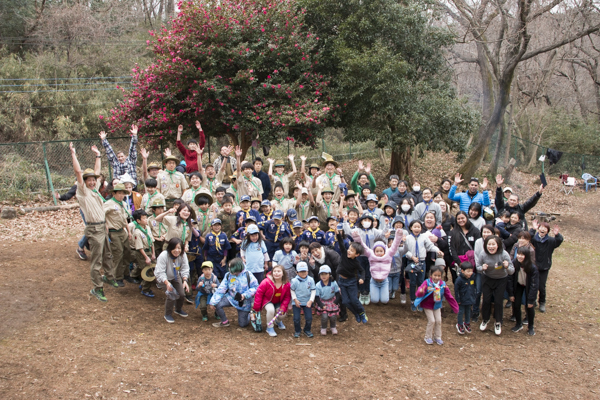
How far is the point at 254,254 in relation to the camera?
6875 millimetres

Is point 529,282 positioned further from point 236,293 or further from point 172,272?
point 172,272

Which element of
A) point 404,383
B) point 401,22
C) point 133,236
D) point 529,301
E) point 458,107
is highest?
point 401,22

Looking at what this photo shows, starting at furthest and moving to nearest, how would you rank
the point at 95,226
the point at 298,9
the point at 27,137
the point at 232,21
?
the point at 27,137, the point at 298,9, the point at 232,21, the point at 95,226

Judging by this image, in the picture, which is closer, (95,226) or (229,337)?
(229,337)

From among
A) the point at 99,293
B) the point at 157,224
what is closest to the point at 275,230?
the point at 157,224

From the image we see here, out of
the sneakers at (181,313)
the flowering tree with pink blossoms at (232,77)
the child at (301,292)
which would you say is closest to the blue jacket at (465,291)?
the child at (301,292)

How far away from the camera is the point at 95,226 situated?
6.52 metres

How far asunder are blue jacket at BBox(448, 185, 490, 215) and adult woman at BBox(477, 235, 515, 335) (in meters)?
2.11

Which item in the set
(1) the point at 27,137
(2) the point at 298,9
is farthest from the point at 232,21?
(1) the point at 27,137

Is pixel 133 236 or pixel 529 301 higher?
pixel 133 236

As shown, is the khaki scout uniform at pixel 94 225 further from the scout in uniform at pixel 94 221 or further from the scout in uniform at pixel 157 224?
the scout in uniform at pixel 157 224

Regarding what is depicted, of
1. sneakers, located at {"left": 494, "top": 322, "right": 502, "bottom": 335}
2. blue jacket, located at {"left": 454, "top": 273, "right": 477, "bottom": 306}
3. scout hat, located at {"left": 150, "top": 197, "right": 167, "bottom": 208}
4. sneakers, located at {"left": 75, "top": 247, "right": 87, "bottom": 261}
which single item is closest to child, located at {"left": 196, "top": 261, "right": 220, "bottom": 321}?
scout hat, located at {"left": 150, "top": 197, "right": 167, "bottom": 208}

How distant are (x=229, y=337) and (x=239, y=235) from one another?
1.67m

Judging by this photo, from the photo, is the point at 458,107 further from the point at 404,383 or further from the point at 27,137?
the point at 27,137
